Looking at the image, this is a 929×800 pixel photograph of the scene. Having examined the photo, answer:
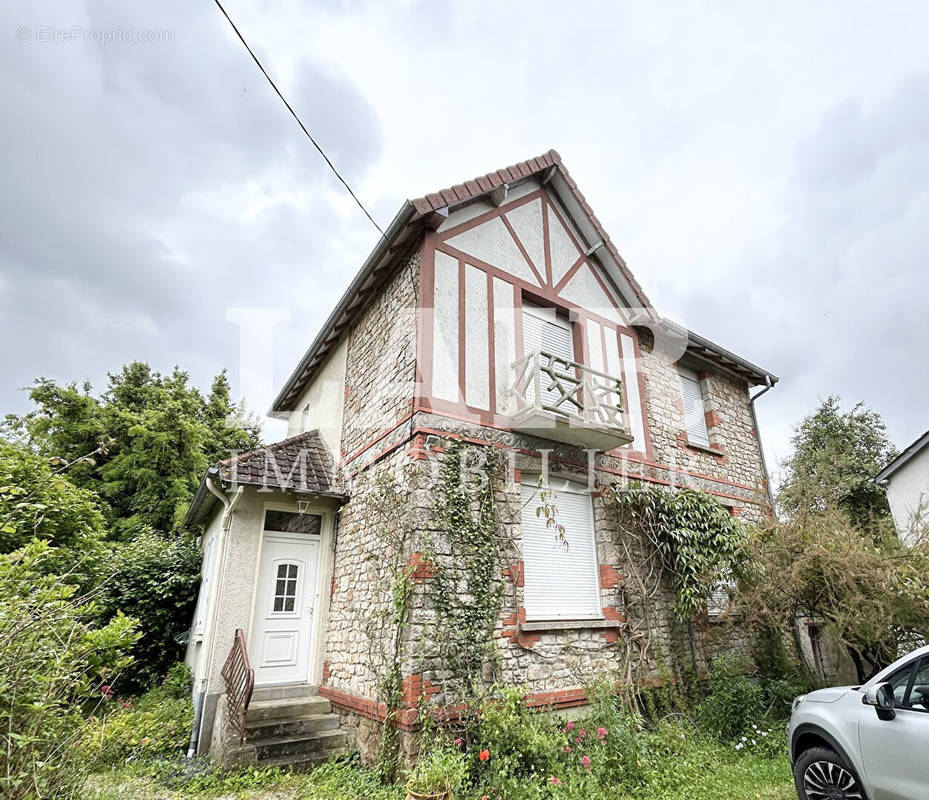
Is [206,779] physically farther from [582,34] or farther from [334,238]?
[582,34]

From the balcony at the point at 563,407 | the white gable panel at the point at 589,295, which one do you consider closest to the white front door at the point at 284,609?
the balcony at the point at 563,407

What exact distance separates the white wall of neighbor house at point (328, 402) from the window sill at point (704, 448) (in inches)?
255

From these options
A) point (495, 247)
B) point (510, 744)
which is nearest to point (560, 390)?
point (495, 247)

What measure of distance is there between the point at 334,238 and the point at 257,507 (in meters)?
4.04

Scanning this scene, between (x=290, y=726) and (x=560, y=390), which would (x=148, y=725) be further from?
(x=560, y=390)

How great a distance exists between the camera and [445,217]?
7242 millimetres

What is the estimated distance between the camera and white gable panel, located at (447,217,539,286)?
7.71 m

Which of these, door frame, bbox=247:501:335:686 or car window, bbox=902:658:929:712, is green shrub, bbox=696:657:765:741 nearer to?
car window, bbox=902:658:929:712

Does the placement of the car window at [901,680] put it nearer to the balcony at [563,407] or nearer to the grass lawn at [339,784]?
the grass lawn at [339,784]

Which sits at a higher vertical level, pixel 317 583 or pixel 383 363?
pixel 383 363

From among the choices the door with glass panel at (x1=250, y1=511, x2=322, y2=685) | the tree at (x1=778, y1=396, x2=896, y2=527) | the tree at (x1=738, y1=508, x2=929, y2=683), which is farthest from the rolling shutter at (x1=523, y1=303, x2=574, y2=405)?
the tree at (x1=778, y1=396, x2=896, y2=527)

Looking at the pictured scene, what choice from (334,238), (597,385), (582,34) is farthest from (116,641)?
(582,34)

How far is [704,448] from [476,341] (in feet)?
17.9

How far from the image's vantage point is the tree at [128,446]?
1540cm
